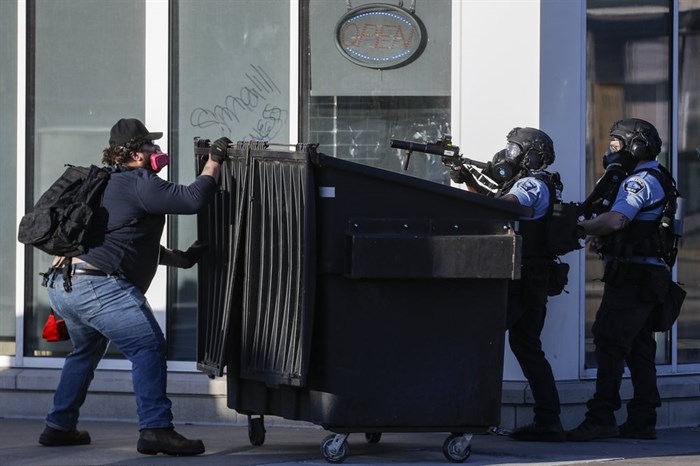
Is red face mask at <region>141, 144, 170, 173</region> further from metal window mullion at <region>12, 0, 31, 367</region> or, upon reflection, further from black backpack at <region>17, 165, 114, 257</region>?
metal window mullion at <region>12, 0, 31, 367</region>

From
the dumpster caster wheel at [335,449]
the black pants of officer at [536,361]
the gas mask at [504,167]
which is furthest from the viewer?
the black pants of officer at [536,361]

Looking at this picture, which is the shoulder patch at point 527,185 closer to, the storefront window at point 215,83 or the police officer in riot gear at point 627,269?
the police officer in riot gear at point 627,269

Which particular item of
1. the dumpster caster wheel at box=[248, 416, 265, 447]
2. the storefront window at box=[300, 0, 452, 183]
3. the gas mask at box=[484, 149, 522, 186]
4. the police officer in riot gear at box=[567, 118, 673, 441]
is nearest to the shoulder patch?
the gas mask at box=[484, 149, 522, 186]

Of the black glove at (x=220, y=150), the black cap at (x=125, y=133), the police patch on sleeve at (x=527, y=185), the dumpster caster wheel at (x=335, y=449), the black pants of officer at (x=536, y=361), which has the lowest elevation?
the dumpster caster wheel at (x=335, y=449)

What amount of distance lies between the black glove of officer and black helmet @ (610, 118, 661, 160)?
8.09ft

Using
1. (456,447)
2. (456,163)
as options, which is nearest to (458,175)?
(456,163)

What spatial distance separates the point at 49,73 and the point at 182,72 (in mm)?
863

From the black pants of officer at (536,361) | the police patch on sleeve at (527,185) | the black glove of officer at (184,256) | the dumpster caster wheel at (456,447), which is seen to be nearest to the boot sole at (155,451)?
the black glove of officer at (184,256)

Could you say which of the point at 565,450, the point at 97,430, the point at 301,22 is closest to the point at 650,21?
the point at 301,22

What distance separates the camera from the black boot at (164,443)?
19.1 feet

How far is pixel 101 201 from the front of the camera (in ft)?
19.3

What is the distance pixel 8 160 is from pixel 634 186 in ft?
12.7

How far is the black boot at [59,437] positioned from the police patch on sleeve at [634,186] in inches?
124

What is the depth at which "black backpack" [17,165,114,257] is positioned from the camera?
5773mm
